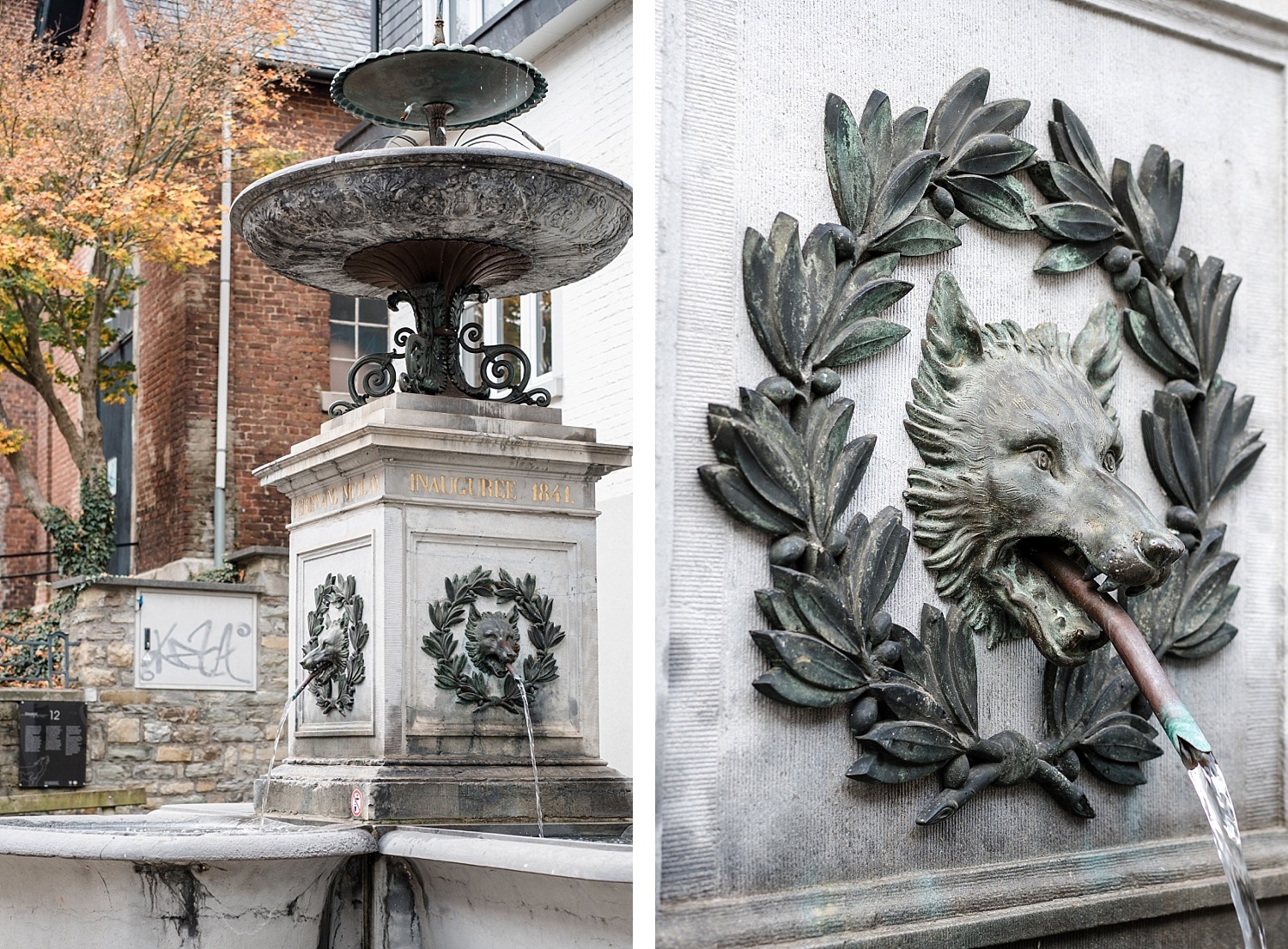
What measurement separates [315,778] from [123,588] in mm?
9116

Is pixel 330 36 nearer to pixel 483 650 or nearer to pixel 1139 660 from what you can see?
pixel 483 650

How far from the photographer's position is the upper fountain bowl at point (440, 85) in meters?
5.74

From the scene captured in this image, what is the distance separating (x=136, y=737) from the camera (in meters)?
13.5

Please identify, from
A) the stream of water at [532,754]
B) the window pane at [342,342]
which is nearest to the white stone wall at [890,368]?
the stream of water at [532,754]

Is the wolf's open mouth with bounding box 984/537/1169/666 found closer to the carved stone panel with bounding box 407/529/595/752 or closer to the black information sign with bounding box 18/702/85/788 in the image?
the carved stone panel with bounding box 407/529/595/752

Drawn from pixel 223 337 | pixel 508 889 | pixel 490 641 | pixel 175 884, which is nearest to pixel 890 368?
pixel 508 889

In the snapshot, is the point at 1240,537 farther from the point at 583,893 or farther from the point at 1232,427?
the point at 583,893

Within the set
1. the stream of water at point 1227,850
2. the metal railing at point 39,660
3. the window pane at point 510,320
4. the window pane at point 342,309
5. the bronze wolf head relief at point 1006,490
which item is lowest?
the stream of water at point 1227,850

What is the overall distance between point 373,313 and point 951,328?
15278mm

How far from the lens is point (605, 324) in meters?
10.4

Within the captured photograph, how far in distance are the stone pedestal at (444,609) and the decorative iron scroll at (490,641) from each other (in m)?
0.01

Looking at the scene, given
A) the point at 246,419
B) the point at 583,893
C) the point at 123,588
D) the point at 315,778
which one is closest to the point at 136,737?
the point at 123,588

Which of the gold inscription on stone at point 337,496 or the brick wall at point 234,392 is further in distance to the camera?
the brick wall at point 234,392

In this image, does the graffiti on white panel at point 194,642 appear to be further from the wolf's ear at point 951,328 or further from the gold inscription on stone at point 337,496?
the wolf's ear at point 951,328
